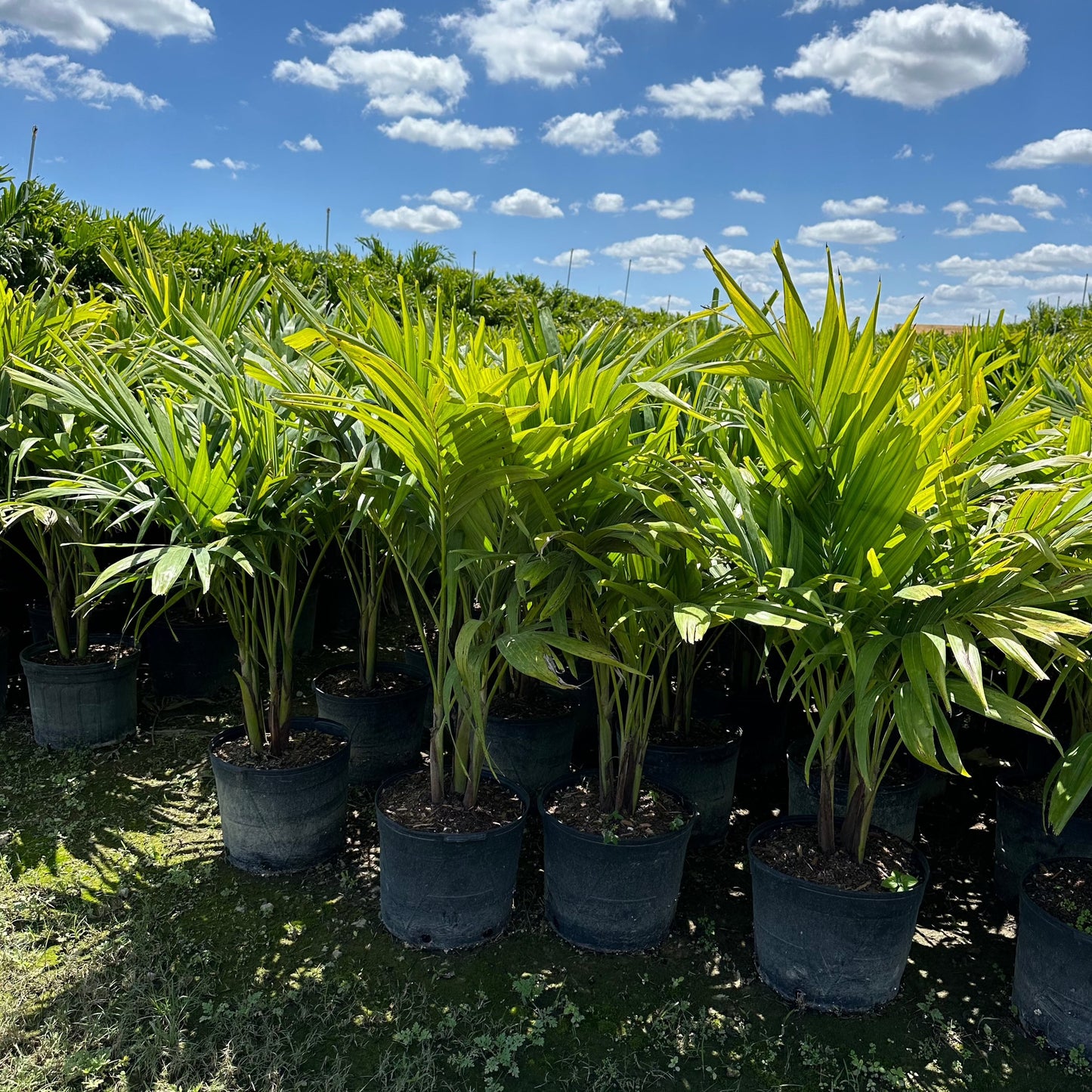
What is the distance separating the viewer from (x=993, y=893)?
80.5 inches

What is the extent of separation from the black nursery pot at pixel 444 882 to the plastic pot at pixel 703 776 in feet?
1.58

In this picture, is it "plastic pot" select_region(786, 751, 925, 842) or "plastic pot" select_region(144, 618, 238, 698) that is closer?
"plastic pot" select_region(786, 751, 925, 842)

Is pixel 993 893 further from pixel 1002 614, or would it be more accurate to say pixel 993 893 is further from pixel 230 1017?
pixel 230 1017

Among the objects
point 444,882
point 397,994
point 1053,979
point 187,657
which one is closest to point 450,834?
point 444,882

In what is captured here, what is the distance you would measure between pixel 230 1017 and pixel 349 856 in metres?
0.55

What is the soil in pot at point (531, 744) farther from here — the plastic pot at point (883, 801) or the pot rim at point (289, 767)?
the plastic pot at point (883, 801)

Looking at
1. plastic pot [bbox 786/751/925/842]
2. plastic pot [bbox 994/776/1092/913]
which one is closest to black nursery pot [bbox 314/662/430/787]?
plastic pot [bbox 786/751/925/842]

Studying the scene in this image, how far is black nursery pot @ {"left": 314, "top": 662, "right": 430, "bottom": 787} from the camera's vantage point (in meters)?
2.41

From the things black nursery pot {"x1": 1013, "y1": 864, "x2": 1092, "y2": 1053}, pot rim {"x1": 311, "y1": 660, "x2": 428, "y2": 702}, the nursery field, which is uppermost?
pot rim {"x1": 311, "y1": 660, "x2": 428, "y2": 702}

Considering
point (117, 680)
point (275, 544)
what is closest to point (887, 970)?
point (275, 544)

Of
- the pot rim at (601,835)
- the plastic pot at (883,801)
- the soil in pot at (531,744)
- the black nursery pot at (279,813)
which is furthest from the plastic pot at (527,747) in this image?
the plastic pot at (883,801)

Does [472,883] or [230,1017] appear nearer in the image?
[230,1017]

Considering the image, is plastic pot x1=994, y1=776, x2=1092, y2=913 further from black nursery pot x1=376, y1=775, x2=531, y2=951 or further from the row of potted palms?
black nursery pot x1=376, y1=775, x2=531, y2=951

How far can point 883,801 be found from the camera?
204 cm
